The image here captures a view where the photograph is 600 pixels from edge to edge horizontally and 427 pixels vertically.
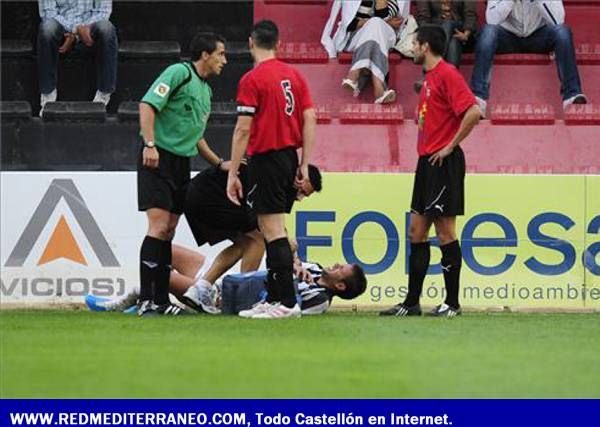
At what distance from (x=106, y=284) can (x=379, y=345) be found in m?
4.70

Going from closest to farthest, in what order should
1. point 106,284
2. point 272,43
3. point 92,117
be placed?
point 272,43
point 106,284
point 92,117

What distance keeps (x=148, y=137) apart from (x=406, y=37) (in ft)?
20.2

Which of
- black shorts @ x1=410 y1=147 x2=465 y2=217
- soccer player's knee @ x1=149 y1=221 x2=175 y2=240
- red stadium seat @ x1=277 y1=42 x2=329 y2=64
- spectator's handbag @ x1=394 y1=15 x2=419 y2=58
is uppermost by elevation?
spectator's handbag @ x1=394 y1=15 x2=419 y2=58

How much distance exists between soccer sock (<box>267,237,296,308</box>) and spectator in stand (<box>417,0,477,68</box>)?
5.92 m

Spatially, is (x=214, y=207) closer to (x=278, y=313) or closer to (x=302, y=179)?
(x=302, y=179)

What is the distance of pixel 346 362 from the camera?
31.3 ft

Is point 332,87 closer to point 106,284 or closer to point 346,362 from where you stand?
point 106,284

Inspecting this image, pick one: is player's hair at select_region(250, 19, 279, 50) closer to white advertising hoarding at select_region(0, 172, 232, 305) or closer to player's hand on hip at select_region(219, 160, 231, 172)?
player's hand on hip at select_region(219, 160, 231, 172)

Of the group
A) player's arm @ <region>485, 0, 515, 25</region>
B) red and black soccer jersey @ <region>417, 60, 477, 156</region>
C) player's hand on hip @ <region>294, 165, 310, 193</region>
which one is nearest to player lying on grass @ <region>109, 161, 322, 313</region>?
player's hand on hip @ <region>294, 165, 310, 193</region>

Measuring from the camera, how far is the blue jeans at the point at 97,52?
17.6 m

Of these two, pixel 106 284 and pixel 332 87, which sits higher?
pixel 332 87

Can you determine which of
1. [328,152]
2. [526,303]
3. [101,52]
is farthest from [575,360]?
[101,52]

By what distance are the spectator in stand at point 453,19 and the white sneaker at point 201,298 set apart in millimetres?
5360

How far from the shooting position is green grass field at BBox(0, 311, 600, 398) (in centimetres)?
848
